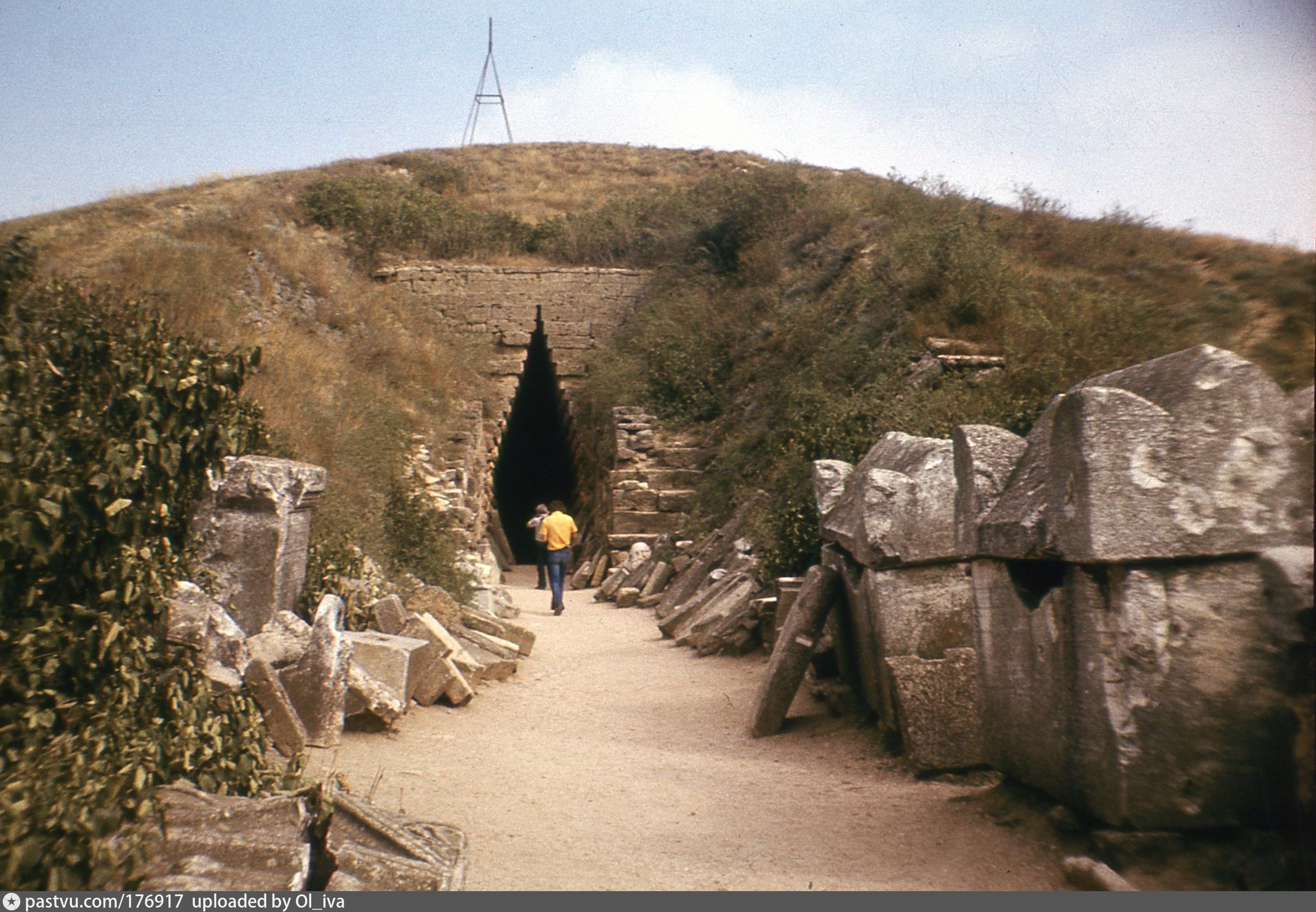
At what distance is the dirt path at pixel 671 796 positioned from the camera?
3.79 metres

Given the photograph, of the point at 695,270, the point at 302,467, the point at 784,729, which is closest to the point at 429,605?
the point at 302,467

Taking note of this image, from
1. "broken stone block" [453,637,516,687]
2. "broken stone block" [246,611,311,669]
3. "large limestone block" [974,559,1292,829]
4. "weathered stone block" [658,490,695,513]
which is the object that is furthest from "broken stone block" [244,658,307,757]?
"weathered stone block" [658,490,695,513]

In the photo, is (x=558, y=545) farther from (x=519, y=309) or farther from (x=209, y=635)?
(x=519, y=309)

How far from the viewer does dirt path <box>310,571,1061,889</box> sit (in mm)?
3793

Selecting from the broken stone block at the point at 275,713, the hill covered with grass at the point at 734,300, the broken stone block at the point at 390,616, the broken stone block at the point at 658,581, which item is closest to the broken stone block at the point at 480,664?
the broken stone block at the point at 390,616

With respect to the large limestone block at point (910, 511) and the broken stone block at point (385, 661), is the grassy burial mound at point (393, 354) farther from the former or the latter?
the large limestone block at point (910, 511)

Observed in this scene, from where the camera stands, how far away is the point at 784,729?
641cm

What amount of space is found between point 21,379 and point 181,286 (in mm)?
8212

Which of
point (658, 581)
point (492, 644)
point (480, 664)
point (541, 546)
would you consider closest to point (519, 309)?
point (541, 546)

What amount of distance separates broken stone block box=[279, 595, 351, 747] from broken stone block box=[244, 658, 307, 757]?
20 cm

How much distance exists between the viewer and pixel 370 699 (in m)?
5.89

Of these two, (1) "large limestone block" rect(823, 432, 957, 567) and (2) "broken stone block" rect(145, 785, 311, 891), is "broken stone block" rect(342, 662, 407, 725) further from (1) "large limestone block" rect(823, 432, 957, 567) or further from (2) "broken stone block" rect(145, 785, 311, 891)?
(1) "large limestone block" rect(823, 432, 957, 567)

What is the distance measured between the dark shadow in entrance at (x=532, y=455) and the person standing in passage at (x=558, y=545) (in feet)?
25.2

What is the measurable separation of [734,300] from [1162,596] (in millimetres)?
15833
